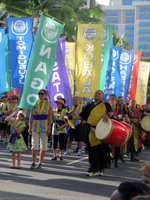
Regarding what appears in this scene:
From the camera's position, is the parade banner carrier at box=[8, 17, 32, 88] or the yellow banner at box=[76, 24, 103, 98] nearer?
the yellow banner at box=[76, 24, 103, 98]

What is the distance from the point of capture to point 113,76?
16.3 meters

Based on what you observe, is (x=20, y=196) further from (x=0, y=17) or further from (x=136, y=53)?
(x=0, y=17)

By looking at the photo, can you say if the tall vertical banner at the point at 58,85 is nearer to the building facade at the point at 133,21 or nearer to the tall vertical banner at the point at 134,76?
the tall vertical banner at the point at 134,76

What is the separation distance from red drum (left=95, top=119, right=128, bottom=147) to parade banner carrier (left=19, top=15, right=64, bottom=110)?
172 centimetres

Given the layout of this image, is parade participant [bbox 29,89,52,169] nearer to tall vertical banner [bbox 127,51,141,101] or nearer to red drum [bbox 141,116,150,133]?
red drum [bbox 141,116,150,133]

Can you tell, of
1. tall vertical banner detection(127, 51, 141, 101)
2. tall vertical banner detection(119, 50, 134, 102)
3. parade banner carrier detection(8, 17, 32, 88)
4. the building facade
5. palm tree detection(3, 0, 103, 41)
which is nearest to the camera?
parade banner carrier detection(8, 17, 32, 88)

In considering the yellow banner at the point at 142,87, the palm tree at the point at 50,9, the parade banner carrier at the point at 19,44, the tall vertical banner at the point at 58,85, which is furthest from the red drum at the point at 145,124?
the palm tree at the point at 50,9

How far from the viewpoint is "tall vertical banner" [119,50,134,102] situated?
54.7 ft

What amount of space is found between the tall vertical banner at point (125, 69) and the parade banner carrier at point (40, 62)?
794 cm

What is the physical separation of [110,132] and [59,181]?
142 centimetres

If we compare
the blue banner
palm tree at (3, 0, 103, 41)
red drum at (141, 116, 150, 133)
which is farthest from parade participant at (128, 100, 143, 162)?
palm tree at (3, 0, 103, 41)

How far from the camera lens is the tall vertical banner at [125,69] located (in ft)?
54.7

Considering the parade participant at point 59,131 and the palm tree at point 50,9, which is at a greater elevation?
the palm tree at point 50,9

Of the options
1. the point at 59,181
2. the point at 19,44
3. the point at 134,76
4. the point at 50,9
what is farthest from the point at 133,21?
the point at 59,181
